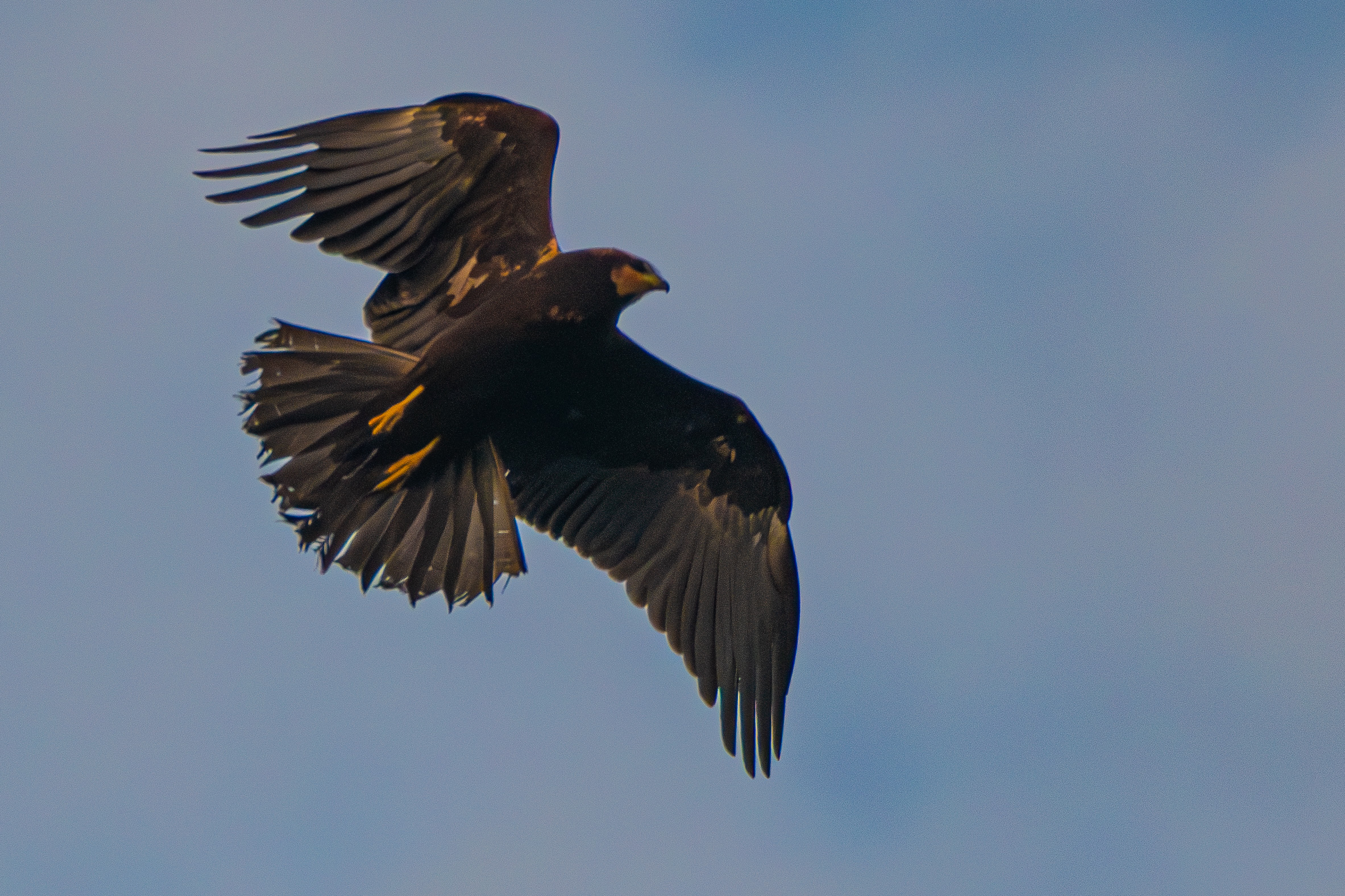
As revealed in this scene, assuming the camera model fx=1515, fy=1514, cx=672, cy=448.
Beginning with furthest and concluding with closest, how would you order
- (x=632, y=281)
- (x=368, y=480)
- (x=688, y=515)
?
(x=688, y=515)
(x=368, y=480)
(x=632, y=281)

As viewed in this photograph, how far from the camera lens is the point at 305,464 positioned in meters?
7.08

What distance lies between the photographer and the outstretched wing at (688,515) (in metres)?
7.79

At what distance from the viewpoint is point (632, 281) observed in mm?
6969

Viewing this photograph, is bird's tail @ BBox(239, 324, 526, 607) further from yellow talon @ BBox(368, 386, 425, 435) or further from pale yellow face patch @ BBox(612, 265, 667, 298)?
pale yellow face patch @ BBox(612, 265, 667, 298)

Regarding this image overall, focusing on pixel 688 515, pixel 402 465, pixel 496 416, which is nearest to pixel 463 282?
pixel 496 416

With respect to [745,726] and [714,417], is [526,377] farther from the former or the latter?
[745,726]

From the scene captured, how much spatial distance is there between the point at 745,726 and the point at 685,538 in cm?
109

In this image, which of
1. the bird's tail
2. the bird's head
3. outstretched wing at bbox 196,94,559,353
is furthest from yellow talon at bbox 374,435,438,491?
the bird's head

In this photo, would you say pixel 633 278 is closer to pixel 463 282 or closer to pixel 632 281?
pixel 632 281

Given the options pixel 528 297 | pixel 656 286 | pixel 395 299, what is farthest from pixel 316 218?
pixel 656 286

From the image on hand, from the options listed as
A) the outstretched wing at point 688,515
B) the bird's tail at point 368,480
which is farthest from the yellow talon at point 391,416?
the outstretched wing at point 688,515

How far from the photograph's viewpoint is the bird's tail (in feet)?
22.9

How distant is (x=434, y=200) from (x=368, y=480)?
1410 mm

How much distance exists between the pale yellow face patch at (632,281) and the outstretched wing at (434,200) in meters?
0.59
